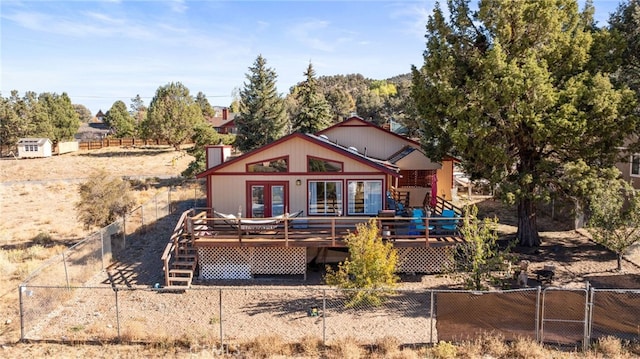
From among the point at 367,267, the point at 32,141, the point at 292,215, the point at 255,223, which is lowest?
the point at 367,267

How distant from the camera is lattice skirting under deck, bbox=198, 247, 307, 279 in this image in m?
15.7

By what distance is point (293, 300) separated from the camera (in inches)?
529

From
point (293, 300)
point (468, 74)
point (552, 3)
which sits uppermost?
point (552, 3)

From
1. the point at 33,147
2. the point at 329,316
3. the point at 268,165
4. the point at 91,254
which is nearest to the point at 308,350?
the point at 329,316

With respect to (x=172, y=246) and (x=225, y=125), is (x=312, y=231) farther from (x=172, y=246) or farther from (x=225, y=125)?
(x=225, y=125)

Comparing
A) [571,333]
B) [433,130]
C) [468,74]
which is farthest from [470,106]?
[571,333]

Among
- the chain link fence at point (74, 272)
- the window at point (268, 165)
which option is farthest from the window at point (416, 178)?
the chain link fence at point (74, 272)

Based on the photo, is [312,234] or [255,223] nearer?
[312,234]

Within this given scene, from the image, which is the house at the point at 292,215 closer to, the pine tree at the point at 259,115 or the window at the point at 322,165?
the window at the point at 322,165

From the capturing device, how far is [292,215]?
1669 centimetres

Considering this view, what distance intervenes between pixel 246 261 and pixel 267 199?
2.85 metres

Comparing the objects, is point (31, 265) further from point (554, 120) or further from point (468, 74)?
point (554, 120)

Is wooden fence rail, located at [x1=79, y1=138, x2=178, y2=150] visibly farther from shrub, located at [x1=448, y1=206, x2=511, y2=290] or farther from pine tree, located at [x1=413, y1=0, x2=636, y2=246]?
shrub, located at [x1=448, y1=206, x2=511, y2=290]

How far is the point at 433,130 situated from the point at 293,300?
991 cm
